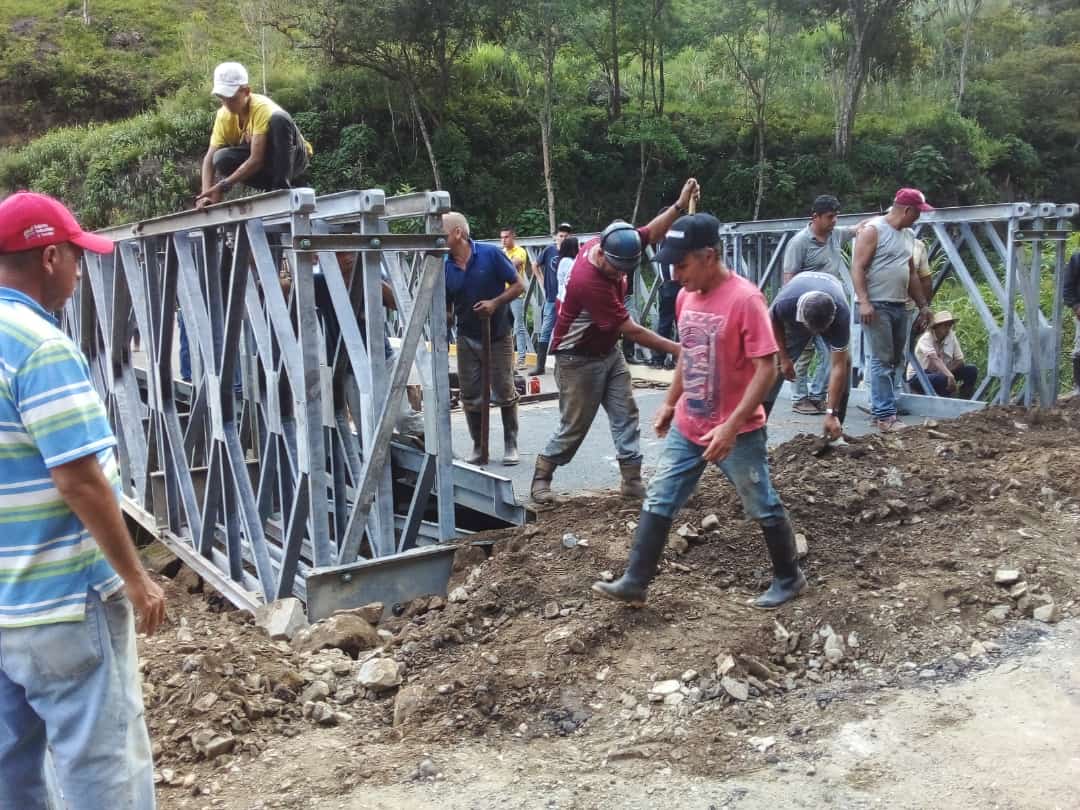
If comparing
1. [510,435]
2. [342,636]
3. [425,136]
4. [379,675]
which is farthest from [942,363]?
[425,136]

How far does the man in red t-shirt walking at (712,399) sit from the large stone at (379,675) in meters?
1.01

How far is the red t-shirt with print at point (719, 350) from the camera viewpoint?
13.1 ft

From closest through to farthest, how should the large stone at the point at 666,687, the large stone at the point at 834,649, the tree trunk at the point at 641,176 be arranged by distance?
the large stone at the point at 666,687 → the large stone at the point at 834,649 → the tree trunk at the point at 641,176

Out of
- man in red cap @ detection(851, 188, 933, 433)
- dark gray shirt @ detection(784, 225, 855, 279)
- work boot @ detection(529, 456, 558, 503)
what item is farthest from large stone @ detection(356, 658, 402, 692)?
dark gray shirt @ detection(784, 225, 855, 279)

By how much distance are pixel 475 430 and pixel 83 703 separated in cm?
512

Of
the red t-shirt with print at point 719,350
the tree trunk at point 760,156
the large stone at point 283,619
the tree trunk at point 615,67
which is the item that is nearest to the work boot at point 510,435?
the large stone at point 283,619

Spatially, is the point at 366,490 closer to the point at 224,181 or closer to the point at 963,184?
the point at 224,181

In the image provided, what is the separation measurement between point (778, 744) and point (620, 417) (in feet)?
8.69

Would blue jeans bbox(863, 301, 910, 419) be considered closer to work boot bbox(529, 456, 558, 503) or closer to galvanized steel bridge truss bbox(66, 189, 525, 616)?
work boot bbox(529, 456, 558, 503)

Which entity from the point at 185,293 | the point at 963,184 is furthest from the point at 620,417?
the point at 963,184

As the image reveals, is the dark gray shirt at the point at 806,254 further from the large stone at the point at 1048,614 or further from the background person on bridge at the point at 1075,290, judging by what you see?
the large stone at the point at 1048,614

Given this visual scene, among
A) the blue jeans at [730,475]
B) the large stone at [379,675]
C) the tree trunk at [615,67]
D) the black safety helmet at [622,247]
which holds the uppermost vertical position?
the tree trunk at [615,67]

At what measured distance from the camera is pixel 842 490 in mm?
5586

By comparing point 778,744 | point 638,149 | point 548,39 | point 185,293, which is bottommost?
point 778,744
